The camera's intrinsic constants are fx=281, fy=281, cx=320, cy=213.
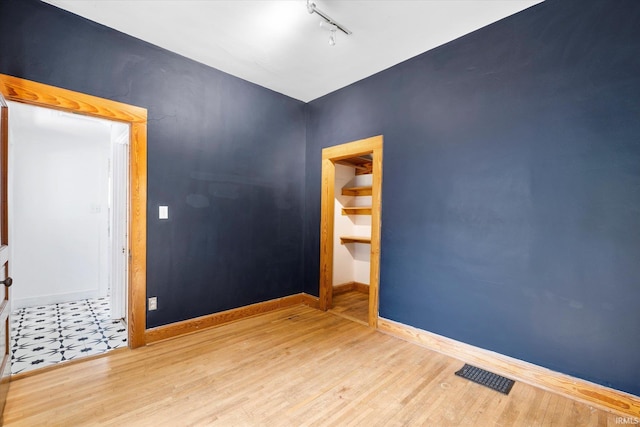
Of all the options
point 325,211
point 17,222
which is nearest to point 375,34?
point 325,211

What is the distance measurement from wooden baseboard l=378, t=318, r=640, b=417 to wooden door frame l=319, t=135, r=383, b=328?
0.51m

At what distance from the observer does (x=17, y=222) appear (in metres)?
3.91

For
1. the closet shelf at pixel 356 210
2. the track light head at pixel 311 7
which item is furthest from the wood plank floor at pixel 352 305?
the track light head at pixel 311 7

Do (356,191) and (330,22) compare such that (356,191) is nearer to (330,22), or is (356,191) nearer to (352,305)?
(352,305)

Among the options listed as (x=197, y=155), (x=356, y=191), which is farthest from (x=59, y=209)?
(x=356, y=191)

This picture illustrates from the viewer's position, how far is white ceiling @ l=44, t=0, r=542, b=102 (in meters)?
2.23

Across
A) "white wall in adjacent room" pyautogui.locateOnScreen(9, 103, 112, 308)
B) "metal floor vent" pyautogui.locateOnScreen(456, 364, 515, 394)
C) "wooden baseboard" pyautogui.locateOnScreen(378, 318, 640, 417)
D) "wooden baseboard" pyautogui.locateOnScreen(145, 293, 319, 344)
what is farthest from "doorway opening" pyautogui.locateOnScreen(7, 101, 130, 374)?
"metal floor vent" pyautogui.locateOnScreen(456, 364, 515, 394)

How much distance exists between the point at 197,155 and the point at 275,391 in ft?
7.97

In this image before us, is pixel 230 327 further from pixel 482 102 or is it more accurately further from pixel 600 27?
pixel 600 27

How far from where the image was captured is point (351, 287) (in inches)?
194

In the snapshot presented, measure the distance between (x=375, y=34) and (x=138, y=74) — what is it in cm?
227

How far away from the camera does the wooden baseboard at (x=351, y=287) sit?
4.68 meters

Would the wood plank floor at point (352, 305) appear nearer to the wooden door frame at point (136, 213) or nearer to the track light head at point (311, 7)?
the wooden door frame at point (136, 213)

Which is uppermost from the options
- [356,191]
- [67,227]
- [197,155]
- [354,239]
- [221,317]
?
[197,155]
